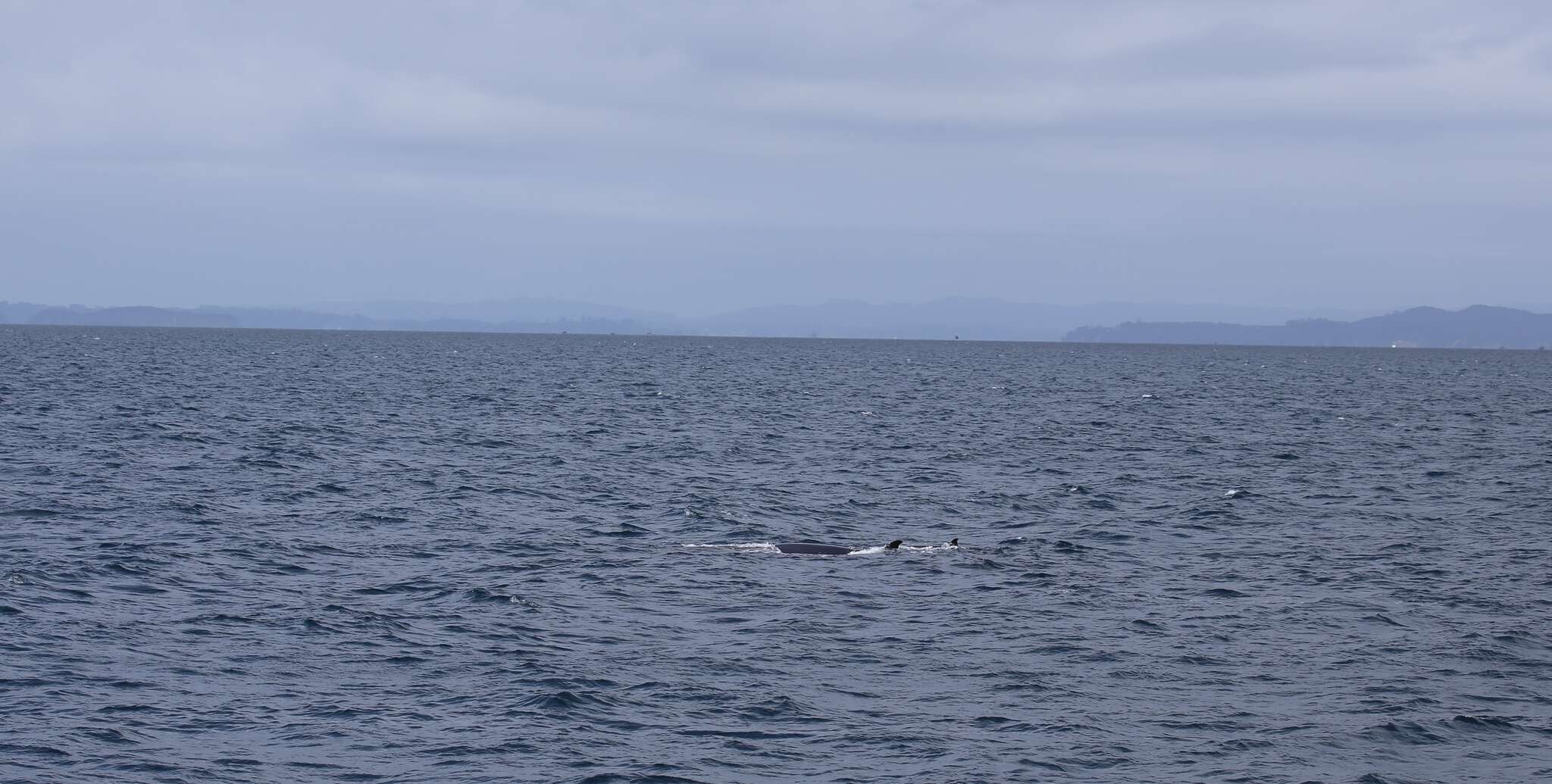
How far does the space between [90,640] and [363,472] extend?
2467 cm

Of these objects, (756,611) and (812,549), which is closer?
(756,611)

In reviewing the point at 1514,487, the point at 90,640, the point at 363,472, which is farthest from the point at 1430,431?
the point at 90,640

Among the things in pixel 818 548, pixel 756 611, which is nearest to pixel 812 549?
pixel 818 548

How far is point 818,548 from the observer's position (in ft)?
112

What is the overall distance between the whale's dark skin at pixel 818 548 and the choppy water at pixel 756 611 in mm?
897

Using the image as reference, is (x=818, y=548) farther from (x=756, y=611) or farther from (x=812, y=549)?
(x=756, y=611)

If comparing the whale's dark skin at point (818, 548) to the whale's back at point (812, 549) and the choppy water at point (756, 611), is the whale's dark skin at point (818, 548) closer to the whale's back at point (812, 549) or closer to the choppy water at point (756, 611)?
the whale's back at point (812, 549)

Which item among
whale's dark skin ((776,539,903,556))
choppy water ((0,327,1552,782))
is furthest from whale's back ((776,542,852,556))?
choppy water ((0,327,1552,782))

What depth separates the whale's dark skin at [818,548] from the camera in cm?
3388

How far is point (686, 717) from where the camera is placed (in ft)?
67.7

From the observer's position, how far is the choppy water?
63.5 feet

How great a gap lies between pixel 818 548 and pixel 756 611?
22.3 feet

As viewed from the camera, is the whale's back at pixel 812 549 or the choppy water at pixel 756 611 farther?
the whale's back at pixel 812 549

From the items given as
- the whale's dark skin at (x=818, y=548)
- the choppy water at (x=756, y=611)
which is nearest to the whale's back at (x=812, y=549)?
the whale's dark skin at (x=818, y=548)
